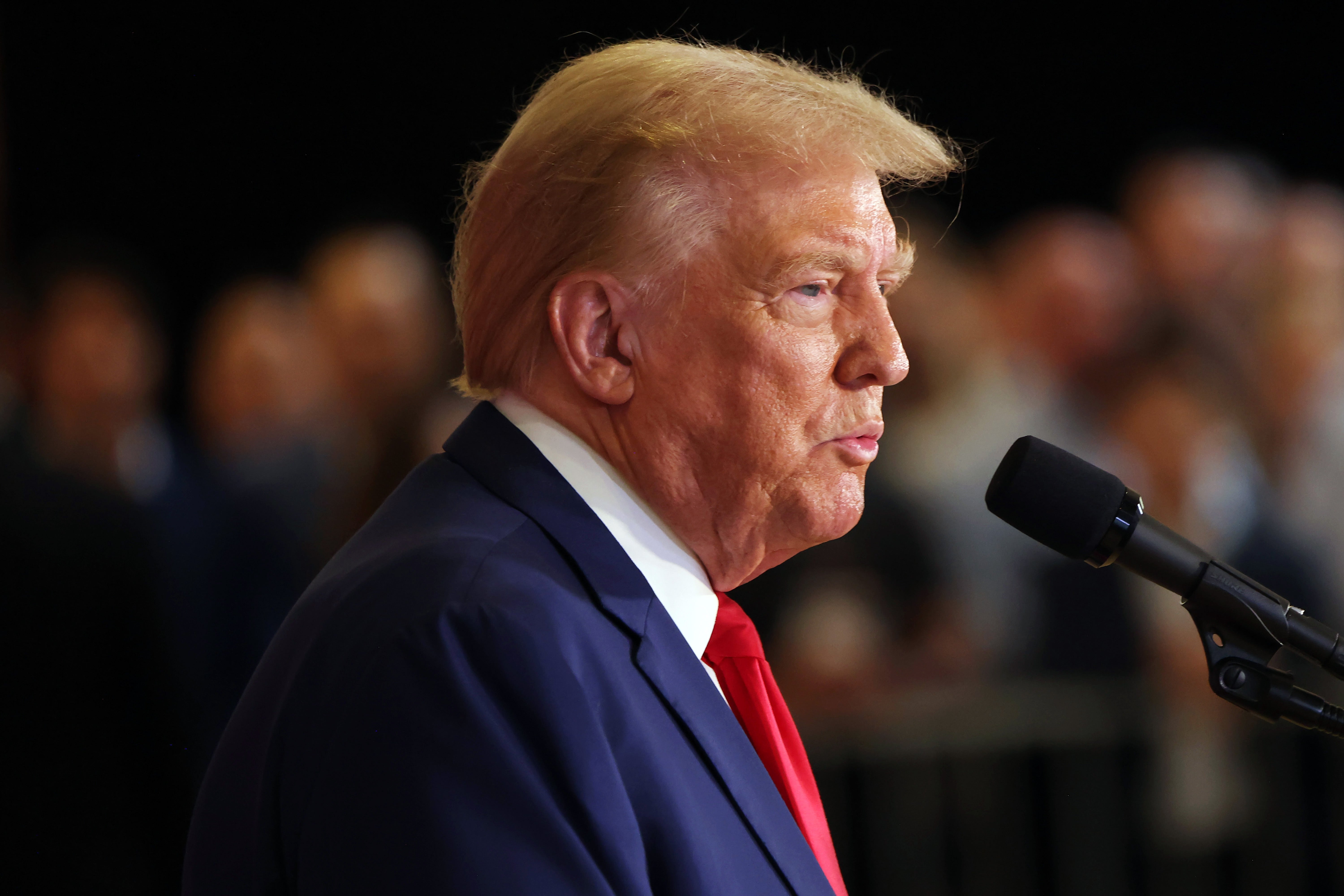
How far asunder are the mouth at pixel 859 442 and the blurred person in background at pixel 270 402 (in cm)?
203

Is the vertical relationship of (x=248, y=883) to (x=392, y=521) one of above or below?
below

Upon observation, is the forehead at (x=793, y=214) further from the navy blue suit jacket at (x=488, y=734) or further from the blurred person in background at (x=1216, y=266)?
the blurred person in background at (x=1216, y=266)

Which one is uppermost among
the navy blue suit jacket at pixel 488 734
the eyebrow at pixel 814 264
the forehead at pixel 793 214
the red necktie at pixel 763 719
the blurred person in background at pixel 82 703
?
the forehead at pixel 793 214

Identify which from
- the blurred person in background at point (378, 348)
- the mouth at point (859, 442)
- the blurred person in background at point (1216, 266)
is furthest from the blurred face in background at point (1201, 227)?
the mouth at point (859, 442)

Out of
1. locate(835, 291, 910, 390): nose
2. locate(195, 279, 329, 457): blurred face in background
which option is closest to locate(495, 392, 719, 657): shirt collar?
locate(835, 291, 910, 390): nose

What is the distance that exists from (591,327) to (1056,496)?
1.54ft

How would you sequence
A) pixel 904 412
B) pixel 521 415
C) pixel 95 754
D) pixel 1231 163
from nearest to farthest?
pixel 521 415, pixel 95 754, pixel 904 412, pixel 1231 163

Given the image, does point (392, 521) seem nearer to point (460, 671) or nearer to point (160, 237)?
point (460, 671)

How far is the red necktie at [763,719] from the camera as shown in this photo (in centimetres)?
130

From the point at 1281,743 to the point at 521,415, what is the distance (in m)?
2.70

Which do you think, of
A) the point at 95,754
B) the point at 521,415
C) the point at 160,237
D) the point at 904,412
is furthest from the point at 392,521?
the point at 160,237

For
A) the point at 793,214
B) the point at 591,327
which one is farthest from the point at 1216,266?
the point at 591,327

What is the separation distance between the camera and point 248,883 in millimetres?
1009

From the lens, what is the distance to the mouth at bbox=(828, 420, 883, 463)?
1260 mm
